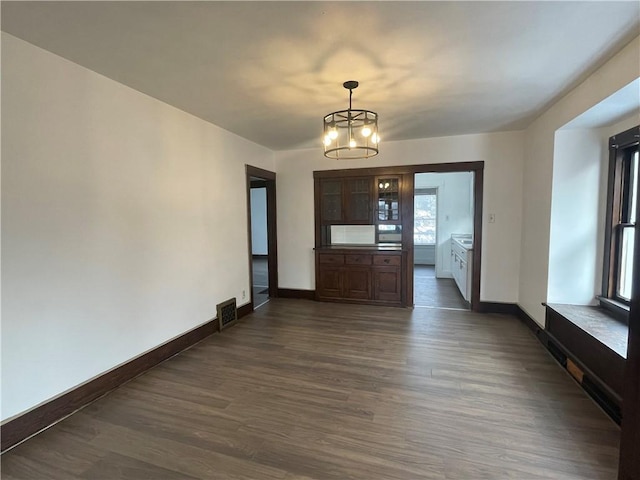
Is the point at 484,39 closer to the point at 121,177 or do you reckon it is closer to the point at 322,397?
the point at 322,397

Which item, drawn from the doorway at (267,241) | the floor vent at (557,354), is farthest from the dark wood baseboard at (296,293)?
the floor vent at (557,354)

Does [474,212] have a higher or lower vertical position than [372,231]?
higher

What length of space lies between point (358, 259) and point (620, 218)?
3066 mm

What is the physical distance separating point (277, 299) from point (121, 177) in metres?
3.33

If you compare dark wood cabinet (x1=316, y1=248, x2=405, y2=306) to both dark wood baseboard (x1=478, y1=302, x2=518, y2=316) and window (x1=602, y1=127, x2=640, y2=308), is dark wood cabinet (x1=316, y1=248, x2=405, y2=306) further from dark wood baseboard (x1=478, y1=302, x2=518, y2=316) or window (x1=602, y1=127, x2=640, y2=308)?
window (x1=602, y1=127, x2=640, y2=308)

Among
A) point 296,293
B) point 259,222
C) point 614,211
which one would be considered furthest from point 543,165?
point 259,222

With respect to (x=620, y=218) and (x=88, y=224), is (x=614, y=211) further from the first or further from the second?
(x=88, y=224)

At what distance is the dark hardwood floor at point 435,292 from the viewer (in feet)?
16.7

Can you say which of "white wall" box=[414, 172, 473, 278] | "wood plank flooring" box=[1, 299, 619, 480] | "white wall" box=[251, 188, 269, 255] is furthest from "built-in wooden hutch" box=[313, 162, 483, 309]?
"white wall" box=[251, 188, 269, 255]

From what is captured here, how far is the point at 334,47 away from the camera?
215cm

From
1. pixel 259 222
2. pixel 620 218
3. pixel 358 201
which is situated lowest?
pixel 259 222

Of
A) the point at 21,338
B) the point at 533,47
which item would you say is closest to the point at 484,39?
the point at 533,47

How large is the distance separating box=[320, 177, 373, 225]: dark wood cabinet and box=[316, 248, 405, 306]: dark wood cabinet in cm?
52

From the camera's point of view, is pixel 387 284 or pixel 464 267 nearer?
pixel 387 284
